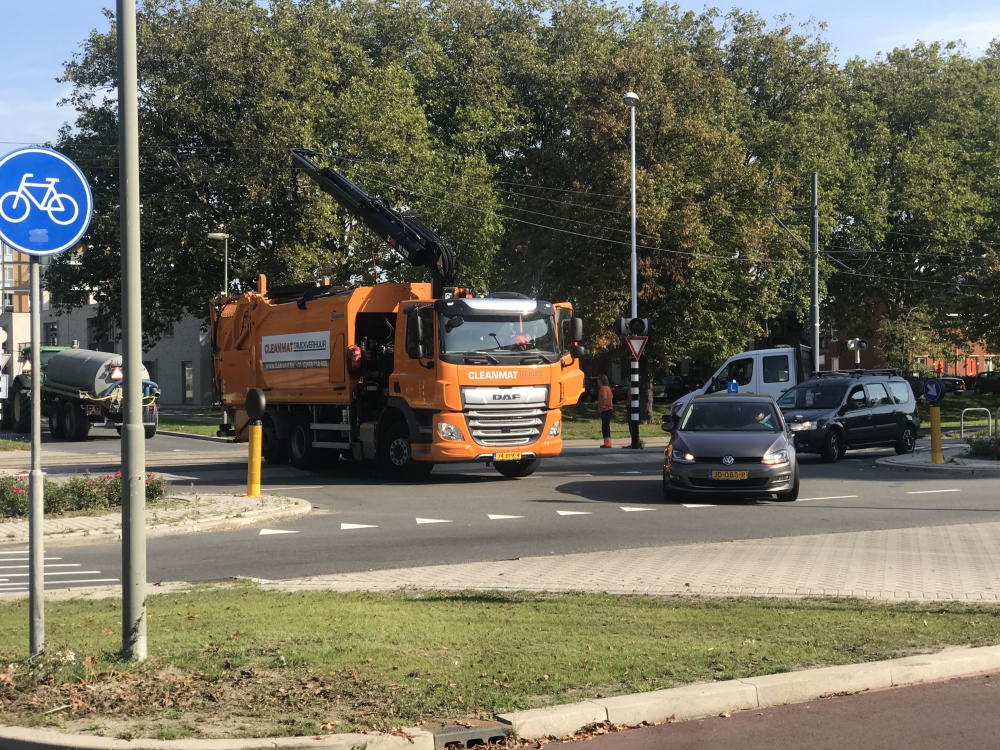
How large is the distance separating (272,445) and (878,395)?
13.1 meters

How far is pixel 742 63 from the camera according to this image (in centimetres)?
5225

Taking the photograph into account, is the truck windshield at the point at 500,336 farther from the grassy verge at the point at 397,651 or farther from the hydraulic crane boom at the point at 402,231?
the grassy verge at the point at 397,651

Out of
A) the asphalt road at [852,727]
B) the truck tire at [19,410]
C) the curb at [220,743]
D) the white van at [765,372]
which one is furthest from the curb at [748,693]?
the truck tire at [19,410]

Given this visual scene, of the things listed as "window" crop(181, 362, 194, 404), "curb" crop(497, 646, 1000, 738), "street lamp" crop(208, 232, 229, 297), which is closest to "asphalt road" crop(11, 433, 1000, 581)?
"curb" crop(497, 646, 1000, 738)

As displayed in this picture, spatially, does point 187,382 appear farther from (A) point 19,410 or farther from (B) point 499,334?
(B) point 499,334

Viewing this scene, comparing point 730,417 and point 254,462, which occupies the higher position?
point 730,417

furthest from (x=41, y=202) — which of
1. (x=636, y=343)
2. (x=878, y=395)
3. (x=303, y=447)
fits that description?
(x=636, y=343)

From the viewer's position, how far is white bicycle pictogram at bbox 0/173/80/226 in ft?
20.7

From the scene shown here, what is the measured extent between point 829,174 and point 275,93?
75.6 ft

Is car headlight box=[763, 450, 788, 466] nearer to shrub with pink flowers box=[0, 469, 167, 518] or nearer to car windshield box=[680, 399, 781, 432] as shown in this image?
car windshield box=[680, 399, 781, 432]

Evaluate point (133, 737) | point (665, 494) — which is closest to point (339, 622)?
point (133, 737)

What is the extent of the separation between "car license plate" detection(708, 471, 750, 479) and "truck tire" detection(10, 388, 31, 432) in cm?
2692

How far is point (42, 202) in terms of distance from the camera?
21.0ft

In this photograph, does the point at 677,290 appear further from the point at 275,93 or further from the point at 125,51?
the point at 125,51
